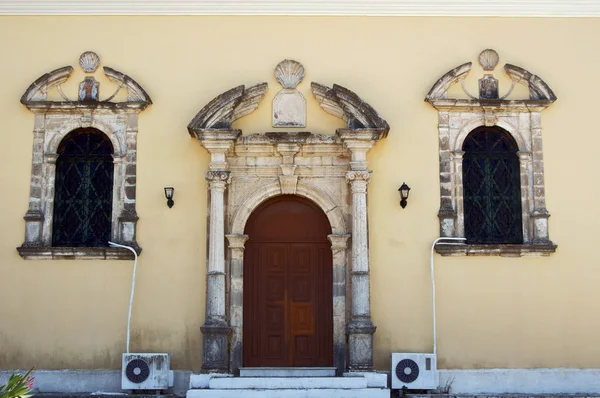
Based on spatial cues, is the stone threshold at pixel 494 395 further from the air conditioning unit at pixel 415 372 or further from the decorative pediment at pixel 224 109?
the decorative pediment at pixel 224 109

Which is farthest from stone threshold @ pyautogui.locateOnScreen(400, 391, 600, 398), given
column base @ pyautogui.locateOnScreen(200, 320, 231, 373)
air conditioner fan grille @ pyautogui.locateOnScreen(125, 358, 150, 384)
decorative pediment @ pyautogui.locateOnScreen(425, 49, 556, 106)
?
decorative pediment @ pyautogui.locateOnScreen(425, 49, 556, 106)

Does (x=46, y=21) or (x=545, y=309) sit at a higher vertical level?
(x=46, y=21)

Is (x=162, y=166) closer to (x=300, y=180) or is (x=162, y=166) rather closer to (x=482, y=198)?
(x=300, y=180)

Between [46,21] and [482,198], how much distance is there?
6.42 metres

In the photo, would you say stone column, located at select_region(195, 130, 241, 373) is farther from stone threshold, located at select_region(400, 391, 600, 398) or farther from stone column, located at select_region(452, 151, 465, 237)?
stone column, located at select_region(452, 151, 465, 237)

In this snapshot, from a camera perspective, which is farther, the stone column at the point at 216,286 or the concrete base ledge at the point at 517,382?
the concrete base ledge at the point at 517,382

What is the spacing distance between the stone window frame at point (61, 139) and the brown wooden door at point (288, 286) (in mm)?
1638

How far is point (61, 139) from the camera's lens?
9922 mm

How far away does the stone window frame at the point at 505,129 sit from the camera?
31.6 feet

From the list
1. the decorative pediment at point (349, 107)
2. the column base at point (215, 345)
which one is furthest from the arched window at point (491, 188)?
the column base at point (215, 345)

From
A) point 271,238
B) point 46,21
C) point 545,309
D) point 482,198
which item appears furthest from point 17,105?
point 545,309

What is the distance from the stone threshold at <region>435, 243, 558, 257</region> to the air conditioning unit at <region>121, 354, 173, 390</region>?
12.5ft

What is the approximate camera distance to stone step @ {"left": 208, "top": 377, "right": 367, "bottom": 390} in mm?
8836

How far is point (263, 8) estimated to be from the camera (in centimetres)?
1008
